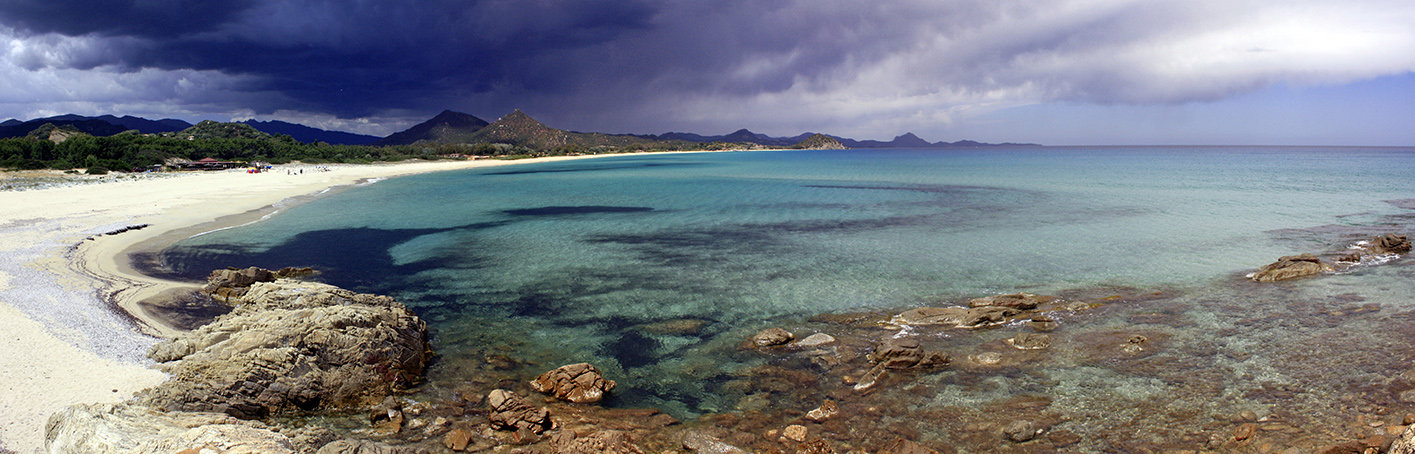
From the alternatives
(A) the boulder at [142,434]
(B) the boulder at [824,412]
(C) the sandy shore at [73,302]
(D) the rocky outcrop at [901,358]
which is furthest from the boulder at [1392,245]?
(C) the sandy shore at [73,302]

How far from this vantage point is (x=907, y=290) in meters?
13.7

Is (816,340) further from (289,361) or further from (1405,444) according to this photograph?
(289,361)

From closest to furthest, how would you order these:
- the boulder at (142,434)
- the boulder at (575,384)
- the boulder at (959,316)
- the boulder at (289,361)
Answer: the boulder at (142,434) → the boulder at (289,361) → the boulder at (575,384) → the boulder at (959,316)

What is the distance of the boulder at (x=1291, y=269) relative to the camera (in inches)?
547

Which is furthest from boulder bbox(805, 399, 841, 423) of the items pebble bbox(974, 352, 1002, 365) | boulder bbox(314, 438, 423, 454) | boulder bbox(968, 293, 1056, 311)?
boulder bbox(968, 293, 1056, 311)

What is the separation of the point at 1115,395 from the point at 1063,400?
2.45 ft

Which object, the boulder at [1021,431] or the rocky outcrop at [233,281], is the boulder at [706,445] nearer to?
the boulder at [1021,431]

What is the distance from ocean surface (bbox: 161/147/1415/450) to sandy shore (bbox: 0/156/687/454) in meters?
1.92

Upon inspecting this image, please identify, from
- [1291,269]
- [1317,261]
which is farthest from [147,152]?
[1317,261]

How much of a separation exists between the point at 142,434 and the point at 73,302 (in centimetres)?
828

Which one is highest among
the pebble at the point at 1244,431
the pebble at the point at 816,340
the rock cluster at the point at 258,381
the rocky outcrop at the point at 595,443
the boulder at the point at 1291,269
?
the rock cluster at the point at 258,381

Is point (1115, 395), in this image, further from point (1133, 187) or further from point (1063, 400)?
point (1133, 187)

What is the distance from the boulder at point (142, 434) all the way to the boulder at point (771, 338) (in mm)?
6583

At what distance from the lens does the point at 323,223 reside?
81.0 ft
